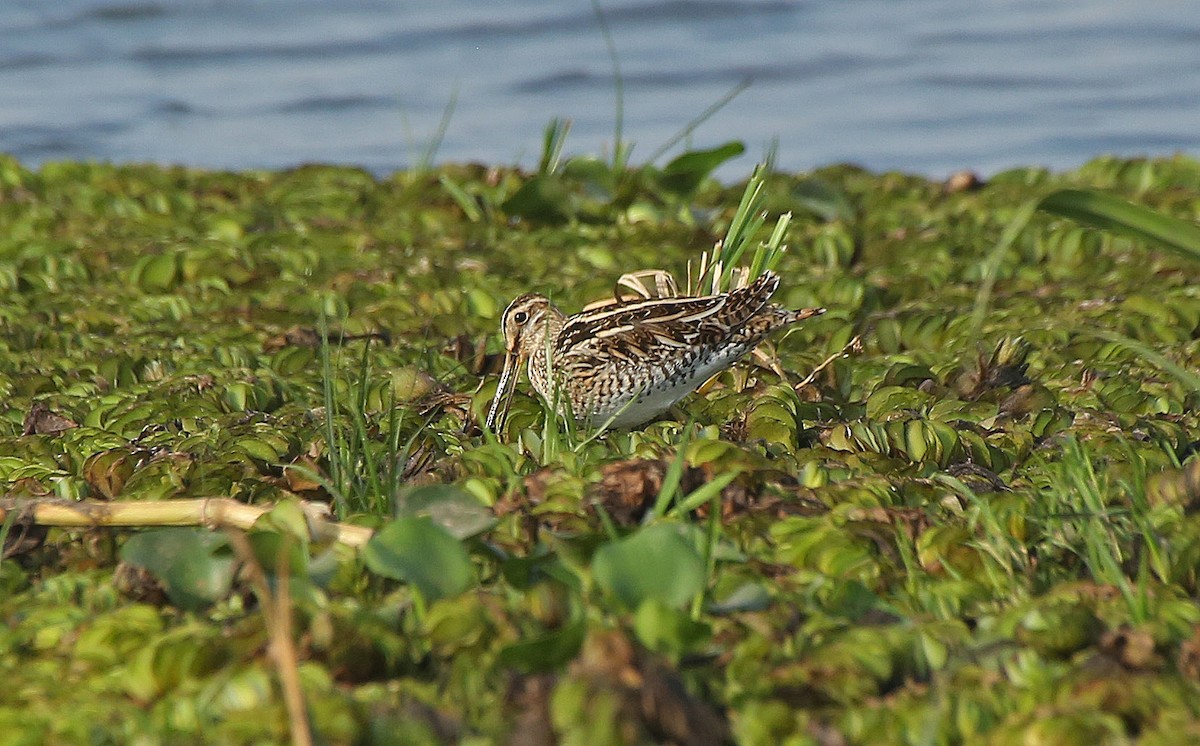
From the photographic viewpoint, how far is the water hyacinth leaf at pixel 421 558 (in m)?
3.32

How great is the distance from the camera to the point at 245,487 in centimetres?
436

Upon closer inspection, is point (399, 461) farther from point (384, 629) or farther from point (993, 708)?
point (993, 708)

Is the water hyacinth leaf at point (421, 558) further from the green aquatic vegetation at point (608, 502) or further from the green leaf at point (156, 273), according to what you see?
the green leaf at point (156, 273)

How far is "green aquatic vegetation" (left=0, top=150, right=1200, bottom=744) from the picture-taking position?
117 inches

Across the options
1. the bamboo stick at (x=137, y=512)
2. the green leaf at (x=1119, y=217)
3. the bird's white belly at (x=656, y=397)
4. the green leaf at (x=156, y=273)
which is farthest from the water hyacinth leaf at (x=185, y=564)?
the green leaf at (x=156, y=273)

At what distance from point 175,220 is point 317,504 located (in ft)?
16.1

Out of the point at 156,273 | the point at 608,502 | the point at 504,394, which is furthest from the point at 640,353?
the point at 156,273

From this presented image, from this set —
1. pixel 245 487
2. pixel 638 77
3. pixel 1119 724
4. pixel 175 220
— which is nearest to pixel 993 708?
pixel 1119 724

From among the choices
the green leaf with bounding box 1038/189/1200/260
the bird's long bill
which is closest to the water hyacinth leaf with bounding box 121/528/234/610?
the bird's long bill

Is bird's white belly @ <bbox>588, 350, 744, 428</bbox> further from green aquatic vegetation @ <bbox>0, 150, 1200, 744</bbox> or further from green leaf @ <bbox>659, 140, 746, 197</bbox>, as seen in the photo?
green leaf @ <bbox>659, 140, 746, 197</bbox>

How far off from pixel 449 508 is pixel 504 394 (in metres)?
1.61

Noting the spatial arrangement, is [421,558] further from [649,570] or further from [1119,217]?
[1119,217]

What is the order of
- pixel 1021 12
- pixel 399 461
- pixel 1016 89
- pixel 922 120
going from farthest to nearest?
pixel 1021 12 < pixel 1016 89 < pixel 922 120 < pixel 399 461

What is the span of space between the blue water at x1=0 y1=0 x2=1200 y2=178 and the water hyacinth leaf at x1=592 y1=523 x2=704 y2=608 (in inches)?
328
